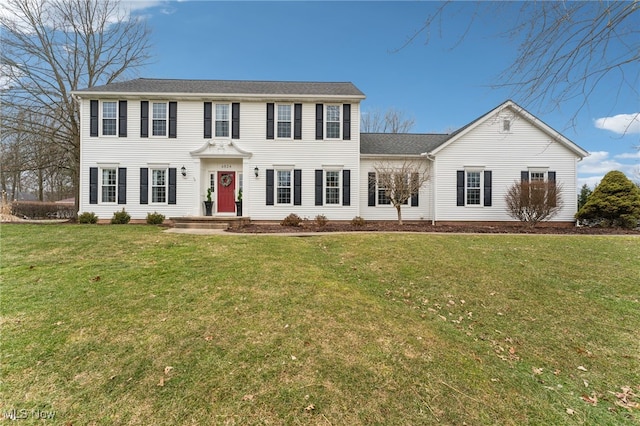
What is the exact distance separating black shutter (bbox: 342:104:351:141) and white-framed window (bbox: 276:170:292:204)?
3262 millimetres

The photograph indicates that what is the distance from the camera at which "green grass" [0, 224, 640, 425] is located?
266 centimetres

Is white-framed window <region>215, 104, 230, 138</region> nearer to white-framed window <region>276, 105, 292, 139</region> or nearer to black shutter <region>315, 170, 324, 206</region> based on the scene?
white-framed window <region>276, 105, 292, 139</region>

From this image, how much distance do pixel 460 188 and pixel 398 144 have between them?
13.5ft

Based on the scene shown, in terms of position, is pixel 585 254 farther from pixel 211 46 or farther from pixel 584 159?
pixel 211 46

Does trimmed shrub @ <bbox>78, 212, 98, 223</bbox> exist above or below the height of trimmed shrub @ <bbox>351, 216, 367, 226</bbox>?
above

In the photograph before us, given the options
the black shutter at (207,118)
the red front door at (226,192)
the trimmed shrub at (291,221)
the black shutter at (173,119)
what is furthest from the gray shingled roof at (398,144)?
the black shutter at (173,119)

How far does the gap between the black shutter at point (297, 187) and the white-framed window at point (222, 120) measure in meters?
3.79

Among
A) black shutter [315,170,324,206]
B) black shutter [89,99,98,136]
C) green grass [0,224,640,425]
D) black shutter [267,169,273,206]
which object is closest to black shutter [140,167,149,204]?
black shutter [89,99,98,136]

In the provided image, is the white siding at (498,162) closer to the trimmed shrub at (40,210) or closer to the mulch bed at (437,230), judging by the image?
the mulch bed at (437,230)

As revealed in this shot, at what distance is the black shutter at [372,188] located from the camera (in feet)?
50.0

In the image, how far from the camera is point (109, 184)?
46.9ft

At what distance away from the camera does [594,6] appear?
8.01 ft

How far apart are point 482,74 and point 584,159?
16.2 m

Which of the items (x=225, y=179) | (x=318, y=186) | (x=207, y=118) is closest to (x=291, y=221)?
(x=318, y=186)
